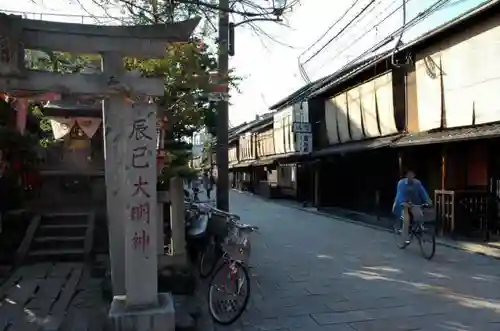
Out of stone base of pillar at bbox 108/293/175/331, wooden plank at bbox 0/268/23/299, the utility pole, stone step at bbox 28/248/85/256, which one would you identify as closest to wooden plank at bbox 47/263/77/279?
stone step at bbox 28/248/85/256

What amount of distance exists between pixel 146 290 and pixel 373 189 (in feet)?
54.1

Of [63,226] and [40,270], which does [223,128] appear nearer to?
[63,226]

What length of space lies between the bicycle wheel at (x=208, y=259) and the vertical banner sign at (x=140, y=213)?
345 cm

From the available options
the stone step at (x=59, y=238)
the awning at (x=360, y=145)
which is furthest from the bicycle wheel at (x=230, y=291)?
the awning at (x=360, y=145)

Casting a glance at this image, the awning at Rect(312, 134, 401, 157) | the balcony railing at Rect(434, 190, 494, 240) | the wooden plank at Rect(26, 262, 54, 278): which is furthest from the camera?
the awning at Rect(312, 134, 401, 157)

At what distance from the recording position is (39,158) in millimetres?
14047

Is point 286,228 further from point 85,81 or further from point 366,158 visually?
point 85,81

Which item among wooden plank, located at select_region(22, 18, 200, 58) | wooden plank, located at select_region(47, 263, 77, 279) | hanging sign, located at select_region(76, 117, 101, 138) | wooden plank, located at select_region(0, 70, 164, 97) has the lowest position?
wooden plank, located at select_region(47, 263, 77, 279)

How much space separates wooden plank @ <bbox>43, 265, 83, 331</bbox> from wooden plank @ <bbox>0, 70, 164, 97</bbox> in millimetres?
3171

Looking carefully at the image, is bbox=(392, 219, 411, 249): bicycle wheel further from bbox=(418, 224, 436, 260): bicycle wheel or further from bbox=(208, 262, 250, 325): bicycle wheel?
bbox=(208, 262, 250, 325): bicycle wheel

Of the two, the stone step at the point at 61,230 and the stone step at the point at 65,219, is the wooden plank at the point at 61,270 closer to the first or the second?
the stone step at the point at 61,230

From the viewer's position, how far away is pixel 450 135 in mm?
12820

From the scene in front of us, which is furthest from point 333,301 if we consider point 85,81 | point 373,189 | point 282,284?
point 373,189

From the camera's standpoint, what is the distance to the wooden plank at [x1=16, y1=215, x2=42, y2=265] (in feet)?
33.3
